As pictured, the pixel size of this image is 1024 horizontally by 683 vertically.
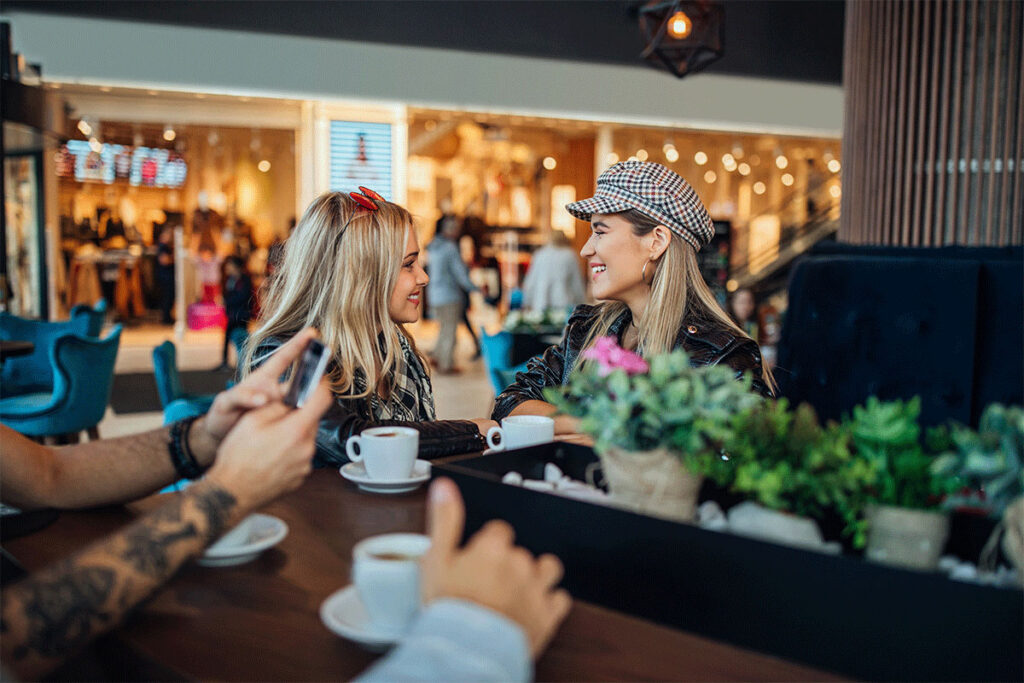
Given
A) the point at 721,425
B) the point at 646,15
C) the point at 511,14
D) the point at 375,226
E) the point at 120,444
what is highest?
the point at 511,14

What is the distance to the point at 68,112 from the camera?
1032 centimetres

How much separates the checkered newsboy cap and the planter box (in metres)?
1.42

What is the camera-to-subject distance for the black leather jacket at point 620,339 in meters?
2.16

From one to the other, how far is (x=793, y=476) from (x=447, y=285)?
8.10 m

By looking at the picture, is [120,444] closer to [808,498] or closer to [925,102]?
[808,498]

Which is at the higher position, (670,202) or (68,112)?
(68,112)

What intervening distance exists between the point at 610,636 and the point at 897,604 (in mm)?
286

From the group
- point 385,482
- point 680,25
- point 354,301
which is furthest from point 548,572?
point 680,25

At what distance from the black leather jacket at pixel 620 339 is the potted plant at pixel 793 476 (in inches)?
39.2

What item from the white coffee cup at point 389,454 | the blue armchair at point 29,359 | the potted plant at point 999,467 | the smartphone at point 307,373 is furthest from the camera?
the blue armchair at point 29,359

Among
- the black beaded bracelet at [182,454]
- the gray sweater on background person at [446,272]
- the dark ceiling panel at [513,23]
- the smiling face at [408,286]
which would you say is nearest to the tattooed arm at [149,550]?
the black beaded bracelet at [182,454]

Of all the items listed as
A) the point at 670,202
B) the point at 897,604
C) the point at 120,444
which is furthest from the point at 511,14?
the point at 897,604

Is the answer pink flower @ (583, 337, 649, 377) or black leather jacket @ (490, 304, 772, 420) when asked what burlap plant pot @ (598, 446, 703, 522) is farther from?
black leather jacket @ (490, 304, 772, 420)

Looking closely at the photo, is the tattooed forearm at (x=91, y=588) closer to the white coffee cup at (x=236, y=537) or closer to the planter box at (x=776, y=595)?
the white coffee cup at (x=236, y=537)
